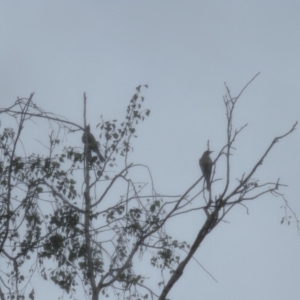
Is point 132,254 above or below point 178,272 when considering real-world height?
above

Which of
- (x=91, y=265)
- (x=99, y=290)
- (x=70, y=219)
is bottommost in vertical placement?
(x=99, y=290)

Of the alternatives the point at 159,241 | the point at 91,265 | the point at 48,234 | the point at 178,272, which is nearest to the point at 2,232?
the point at 48,234

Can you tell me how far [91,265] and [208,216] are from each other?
7.84 ft

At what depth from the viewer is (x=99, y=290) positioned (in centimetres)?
700

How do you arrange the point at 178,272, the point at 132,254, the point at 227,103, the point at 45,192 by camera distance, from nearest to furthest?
the point at 178,272, the point at 227,103, the point at 132,254, the point at 45,192

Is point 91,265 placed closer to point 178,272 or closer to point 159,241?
point 159,241

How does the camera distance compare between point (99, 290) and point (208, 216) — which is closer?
point (208, 216)

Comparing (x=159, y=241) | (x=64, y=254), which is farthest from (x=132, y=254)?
(x=64, y=254)

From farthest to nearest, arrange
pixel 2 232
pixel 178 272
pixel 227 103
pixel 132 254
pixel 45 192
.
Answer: pixel 45 192
pixel 2 232
pixel 132 254
pixel 227 103
pixel 178 272

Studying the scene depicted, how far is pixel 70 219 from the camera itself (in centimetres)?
773

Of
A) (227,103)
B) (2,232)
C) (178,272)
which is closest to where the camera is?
(178,272)

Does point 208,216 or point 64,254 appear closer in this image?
point 208,216

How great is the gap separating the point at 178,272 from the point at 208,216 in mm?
491

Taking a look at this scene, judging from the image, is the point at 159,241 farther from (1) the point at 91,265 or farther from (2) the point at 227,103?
(2) the point at 227,103
